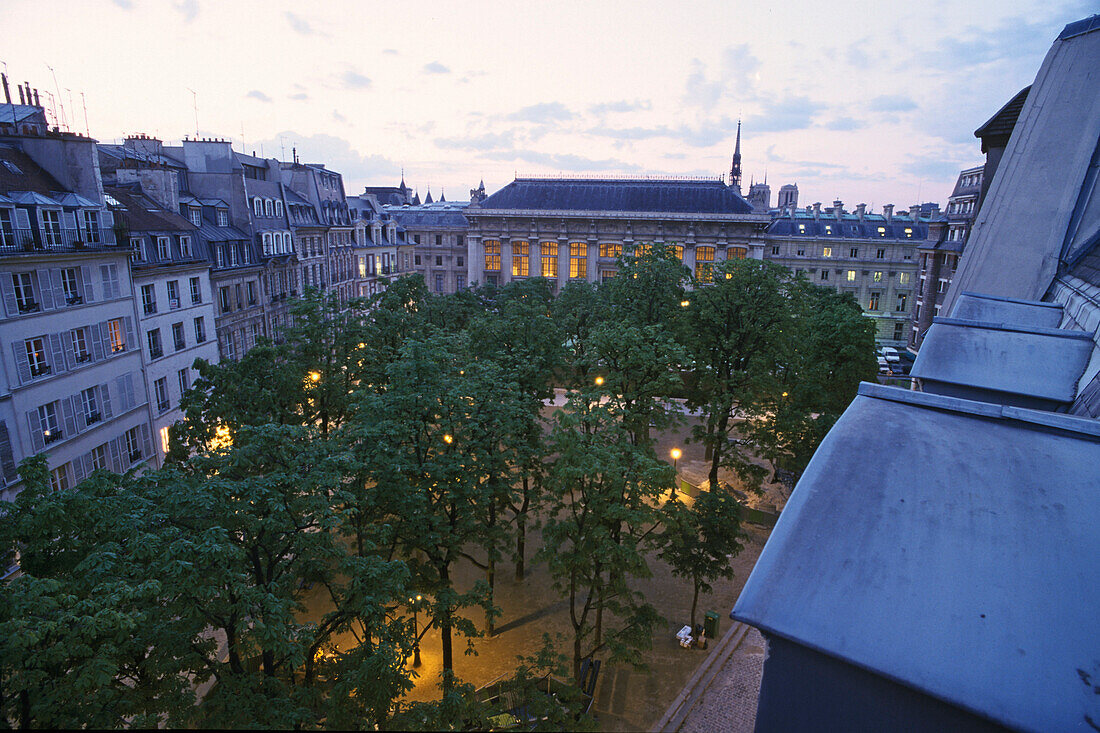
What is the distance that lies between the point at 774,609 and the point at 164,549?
11.8 metres

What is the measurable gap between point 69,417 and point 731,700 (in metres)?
32.8

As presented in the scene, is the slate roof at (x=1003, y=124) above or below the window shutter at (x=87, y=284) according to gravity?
above

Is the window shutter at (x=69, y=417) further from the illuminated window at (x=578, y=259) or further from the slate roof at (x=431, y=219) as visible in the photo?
the slate roof at (x=431, y=219)

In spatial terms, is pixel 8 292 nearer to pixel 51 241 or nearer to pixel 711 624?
pixel 51 241

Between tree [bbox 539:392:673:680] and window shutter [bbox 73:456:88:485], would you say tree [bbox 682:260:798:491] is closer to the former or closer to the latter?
tree [bbox 539:392:673:680]

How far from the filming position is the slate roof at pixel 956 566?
3.90 m

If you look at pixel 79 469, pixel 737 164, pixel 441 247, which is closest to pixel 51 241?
pixel 79 469

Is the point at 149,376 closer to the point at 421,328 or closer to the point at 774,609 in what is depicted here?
the point at 421,328

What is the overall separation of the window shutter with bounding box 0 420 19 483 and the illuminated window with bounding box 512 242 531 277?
226ft

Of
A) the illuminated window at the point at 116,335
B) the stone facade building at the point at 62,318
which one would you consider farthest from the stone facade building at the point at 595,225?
the stone facade building at the point at 62,318

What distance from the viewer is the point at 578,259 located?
283 ft

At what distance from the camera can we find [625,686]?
20531mm

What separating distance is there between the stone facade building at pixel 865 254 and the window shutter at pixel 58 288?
77326 millimetres

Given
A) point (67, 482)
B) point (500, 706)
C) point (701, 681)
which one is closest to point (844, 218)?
point (701, 681)
